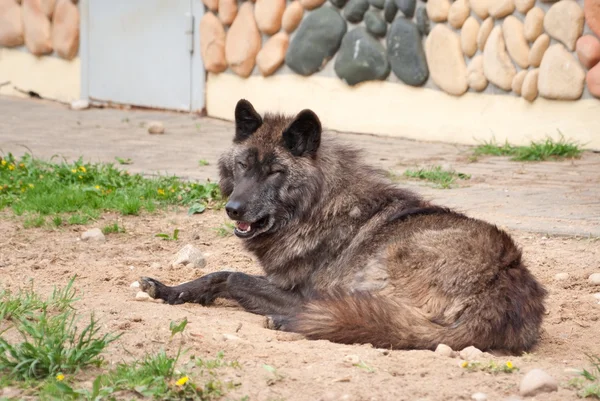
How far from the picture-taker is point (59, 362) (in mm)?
3566

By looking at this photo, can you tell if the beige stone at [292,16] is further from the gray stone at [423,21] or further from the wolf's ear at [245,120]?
the wolf's ear at [245,120]

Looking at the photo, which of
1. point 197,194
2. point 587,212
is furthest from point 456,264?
point 197,194

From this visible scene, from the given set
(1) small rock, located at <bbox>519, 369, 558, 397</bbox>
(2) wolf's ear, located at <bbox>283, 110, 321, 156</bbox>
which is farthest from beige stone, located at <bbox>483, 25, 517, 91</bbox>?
(1) small rock, located at <bbox>519, 369, 558, 397</bbox>

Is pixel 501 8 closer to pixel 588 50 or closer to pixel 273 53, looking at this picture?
pixel 588 50

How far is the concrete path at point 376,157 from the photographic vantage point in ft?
23.0

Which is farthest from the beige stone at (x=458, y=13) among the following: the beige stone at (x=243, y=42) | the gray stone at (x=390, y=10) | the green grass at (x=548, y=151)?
the beige stone at (x=243, y=42)

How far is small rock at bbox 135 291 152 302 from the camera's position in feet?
16.3

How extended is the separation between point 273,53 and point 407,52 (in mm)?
1837

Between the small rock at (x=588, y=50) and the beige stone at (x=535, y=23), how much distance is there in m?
0.43

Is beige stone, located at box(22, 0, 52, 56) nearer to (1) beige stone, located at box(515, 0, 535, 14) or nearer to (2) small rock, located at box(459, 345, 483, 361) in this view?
(1) beige stone, located at box(515, 0, 535, 14)

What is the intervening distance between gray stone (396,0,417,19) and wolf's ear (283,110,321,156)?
17.2 feet

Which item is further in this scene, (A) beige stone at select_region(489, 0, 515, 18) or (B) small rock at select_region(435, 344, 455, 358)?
(A) beige stone at select_region(489, 0, 515, 18)

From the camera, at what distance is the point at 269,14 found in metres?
11.0

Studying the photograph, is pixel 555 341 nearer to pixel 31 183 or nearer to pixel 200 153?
pixel 31 183
